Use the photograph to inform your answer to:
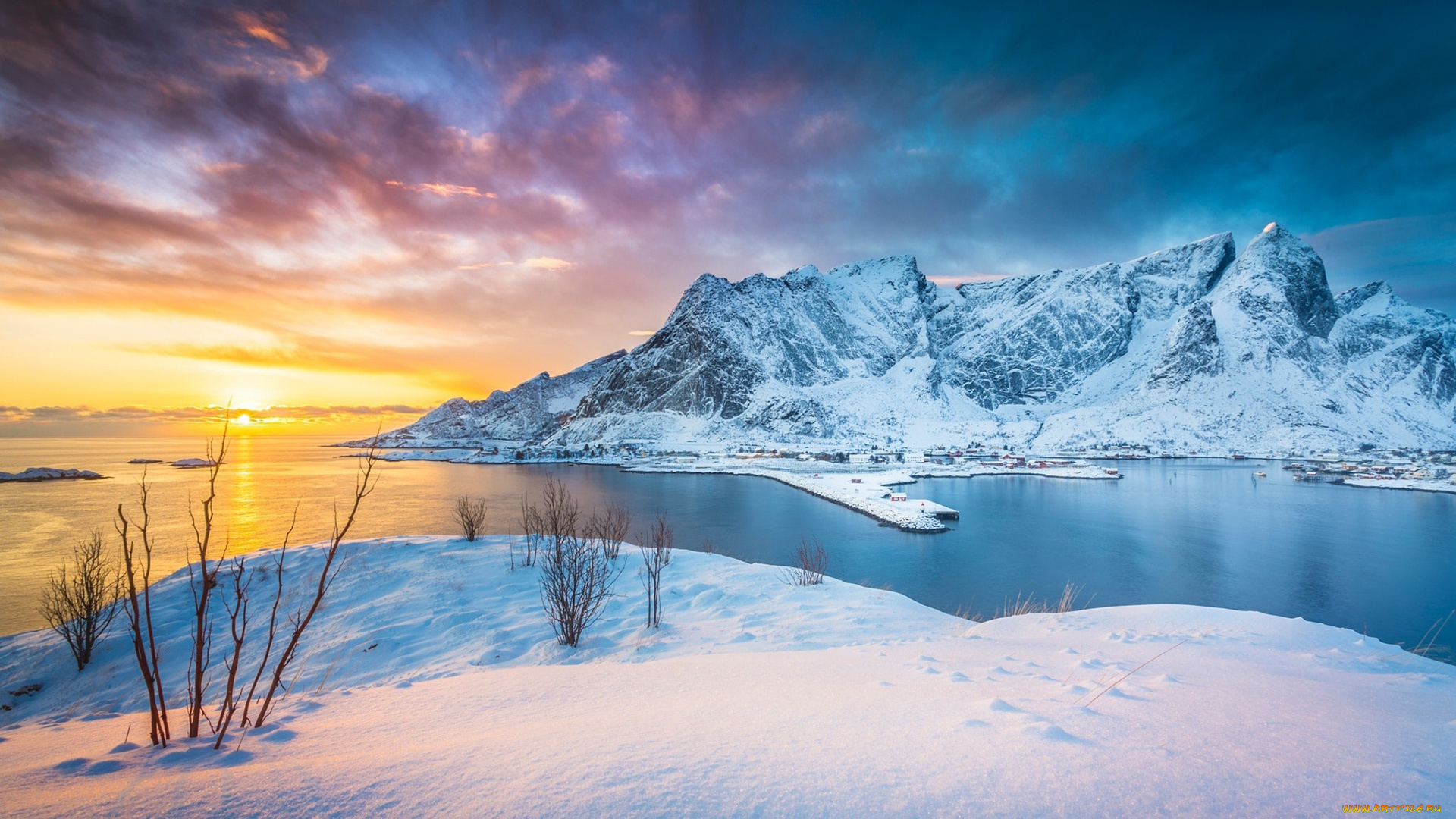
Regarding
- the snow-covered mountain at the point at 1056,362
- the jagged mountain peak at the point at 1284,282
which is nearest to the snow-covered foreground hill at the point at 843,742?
the snow-covered mountain at the point at 1056,362

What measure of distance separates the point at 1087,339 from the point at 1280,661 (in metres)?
186

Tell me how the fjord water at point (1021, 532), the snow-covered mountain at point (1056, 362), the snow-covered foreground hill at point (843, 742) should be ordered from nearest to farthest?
the snow-covered foreground hill at point (843, 742)
the fjord water at point (1021, 532)
the snow-covered mountain at point (1056, 362)

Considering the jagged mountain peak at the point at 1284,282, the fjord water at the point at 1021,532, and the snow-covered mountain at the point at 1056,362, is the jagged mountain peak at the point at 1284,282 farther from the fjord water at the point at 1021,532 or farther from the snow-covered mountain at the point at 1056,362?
the fjord water at the point at 1021,532

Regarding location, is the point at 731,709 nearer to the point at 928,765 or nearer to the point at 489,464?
the point at 928,765

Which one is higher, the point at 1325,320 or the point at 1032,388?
the point at 1325,320

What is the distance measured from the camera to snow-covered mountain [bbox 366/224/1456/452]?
4601 inches

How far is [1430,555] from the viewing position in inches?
1102

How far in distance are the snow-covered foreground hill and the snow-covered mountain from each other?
110932mm

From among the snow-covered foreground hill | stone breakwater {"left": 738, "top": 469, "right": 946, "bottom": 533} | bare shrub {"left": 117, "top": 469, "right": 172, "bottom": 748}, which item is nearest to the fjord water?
stone breakwater {"left": 738, "top": 469, "right": 946, "bottom": 533}

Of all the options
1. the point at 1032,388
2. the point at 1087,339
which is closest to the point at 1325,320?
the point at 1087,339

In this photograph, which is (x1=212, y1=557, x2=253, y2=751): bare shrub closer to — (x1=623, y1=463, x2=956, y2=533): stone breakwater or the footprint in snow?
the footprint in snow

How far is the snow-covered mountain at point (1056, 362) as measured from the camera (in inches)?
4601

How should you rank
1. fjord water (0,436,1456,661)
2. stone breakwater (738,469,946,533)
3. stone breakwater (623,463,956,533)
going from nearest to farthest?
fjord water (0,436,1456,661) < stone breakwater (738,469,946,533) < stone breakwater (623,463,956,533)

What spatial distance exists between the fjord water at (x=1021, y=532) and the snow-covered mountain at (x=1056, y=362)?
2249 inches
